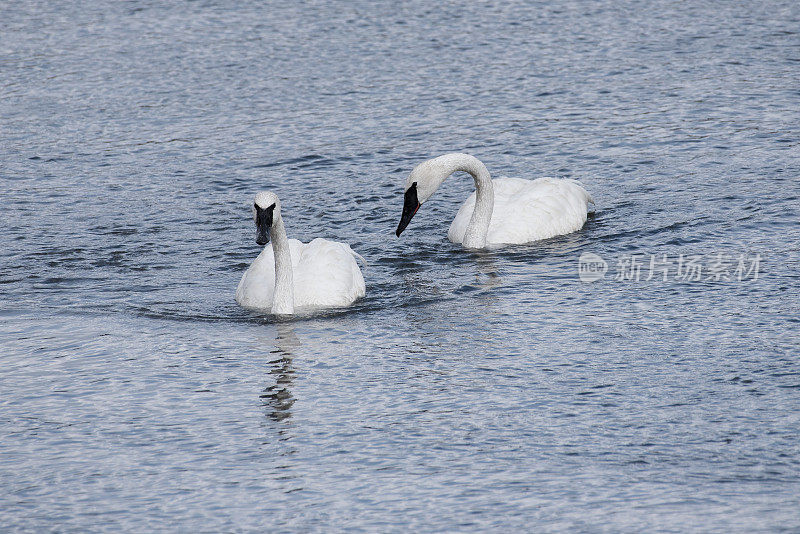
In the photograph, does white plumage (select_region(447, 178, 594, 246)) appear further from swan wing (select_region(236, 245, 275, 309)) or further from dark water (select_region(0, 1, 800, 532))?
swan wing (select_region(236, 245, 275, 309))

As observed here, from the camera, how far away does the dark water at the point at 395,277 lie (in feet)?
25.3

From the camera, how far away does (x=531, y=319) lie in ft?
35.0

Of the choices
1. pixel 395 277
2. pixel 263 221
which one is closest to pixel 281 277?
pixel 263 221

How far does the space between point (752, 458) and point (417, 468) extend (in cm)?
205

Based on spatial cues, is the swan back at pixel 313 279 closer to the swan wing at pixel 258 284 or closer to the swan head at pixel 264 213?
the swan wing at pixel 258 284

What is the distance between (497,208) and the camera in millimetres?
13461

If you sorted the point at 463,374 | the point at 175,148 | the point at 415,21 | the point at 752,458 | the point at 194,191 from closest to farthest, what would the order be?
the point at 752,458, the point at 463,374, the point at 194,191, the point at 175,148, the point at 415,21

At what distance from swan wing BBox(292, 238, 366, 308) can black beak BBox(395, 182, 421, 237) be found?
3.25 feet

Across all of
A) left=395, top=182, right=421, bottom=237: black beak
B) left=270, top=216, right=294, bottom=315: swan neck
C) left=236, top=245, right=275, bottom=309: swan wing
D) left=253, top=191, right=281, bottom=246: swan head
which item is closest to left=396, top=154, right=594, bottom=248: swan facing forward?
left=395, top=182, right=421, bottom=237: black beak

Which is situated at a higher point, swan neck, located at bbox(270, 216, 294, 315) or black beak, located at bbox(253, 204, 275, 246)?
black beak, located at bbox(253, 204, 275, 246)

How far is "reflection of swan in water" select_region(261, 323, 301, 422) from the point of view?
891cm

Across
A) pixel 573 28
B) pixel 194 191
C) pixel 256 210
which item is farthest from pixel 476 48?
pixel 256 210

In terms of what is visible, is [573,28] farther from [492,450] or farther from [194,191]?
[492,450]

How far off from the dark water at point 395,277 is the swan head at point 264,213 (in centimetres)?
79
